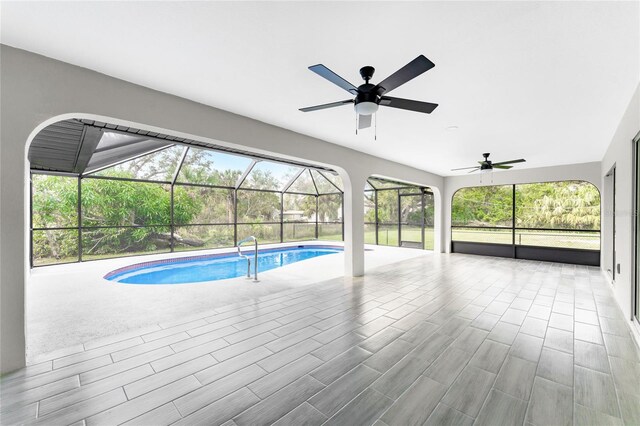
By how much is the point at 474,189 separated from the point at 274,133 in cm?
810

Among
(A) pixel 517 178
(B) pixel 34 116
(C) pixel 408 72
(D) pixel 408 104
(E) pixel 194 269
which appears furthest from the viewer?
(A) pixel 517 178

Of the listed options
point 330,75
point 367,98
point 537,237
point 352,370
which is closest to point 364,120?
point 367,98

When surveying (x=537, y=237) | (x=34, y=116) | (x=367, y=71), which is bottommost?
(x=537, y=237)

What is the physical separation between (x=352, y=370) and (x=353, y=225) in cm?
347

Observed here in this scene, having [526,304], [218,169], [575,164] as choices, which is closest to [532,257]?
[575,164]

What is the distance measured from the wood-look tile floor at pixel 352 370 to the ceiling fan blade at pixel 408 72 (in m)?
2.31

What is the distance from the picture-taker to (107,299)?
4.13 meters

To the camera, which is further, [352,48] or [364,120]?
[364,120]

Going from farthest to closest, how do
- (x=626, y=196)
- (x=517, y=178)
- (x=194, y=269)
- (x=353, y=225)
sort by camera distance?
(x=517, y=178), (x=194, y=269), (x=353, y=225), (x=626, y=196)

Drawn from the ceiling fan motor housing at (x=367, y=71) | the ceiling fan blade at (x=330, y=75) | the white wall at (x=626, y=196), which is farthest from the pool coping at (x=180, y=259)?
the white wall at (x=626, y=196)

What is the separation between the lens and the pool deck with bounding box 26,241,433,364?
9.82 feet

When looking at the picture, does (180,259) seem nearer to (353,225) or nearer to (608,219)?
(353,225)

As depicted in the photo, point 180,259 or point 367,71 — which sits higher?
point 367,71

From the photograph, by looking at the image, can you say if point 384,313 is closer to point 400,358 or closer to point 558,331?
point 400,358
